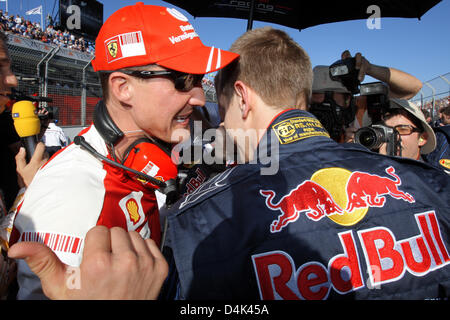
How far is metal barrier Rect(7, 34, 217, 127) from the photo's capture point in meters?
8.64

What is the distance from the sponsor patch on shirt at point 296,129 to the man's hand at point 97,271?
74cm

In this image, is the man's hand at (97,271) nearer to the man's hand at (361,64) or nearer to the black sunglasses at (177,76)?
the black sunglasses at (177,76)

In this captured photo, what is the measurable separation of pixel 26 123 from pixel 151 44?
154 cm

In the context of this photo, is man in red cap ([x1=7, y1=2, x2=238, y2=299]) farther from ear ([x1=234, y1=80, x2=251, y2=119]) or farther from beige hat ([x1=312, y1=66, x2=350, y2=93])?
beige hat ([x1=312, y1=66, x2=350, y2=93])

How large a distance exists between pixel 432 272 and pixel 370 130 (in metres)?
1.27

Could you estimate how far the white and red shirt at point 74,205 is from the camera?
1.06 meters

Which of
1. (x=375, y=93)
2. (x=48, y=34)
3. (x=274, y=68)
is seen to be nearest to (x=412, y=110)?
(x=375, y=93)

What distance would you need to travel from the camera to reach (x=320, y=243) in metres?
0.96

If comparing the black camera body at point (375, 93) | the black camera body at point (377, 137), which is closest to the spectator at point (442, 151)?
the black camera body at point (375, 93)

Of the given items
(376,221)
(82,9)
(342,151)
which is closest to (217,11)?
(342,151)

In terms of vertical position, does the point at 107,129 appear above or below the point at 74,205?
above

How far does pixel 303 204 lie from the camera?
100 cm

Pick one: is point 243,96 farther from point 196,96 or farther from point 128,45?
point 128,45

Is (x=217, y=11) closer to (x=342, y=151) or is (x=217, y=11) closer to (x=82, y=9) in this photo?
(x=342, y=151)
